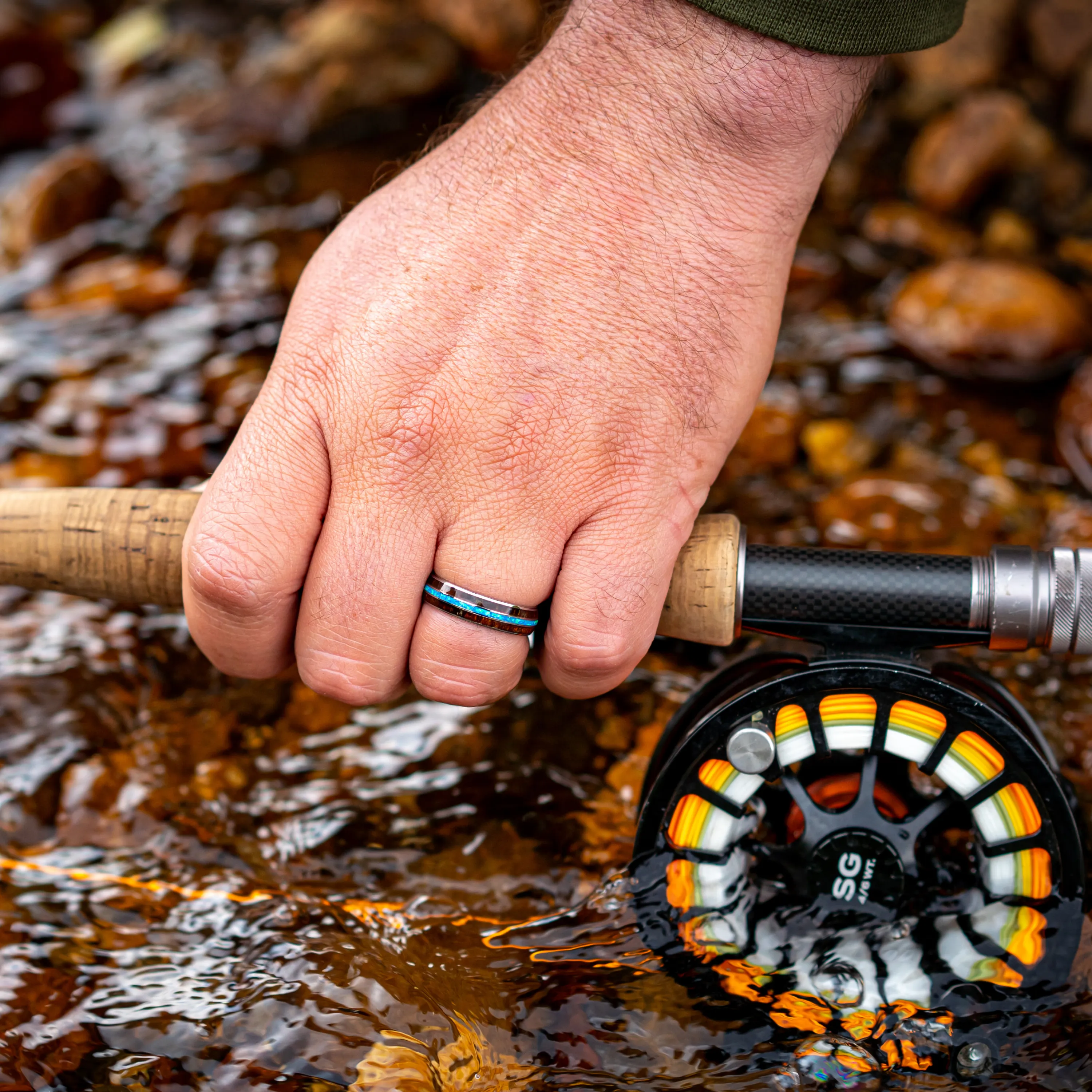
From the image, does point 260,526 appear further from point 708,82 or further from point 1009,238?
point 1009,238

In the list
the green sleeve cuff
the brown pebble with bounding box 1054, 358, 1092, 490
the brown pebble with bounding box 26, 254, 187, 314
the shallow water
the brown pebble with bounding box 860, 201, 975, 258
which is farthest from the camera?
the brown pebble with bounding box 860, 201, 975, 258

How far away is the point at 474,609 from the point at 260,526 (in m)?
0.29

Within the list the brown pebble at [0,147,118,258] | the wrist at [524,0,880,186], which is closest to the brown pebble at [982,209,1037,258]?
the wrist at [524,0,880,186]

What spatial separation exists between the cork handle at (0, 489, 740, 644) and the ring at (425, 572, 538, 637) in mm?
219

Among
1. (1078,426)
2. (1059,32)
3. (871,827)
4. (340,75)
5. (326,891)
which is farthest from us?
(340,75)

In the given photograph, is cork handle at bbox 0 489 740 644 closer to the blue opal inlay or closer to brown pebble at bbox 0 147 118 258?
the blue opal inlay

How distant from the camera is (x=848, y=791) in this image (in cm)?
158

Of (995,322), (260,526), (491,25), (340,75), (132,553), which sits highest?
(491,25)

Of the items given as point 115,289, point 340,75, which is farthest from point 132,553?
point 340,75

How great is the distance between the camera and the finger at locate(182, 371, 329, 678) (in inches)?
54.4

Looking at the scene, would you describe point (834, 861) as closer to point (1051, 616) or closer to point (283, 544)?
point (1051, 616)

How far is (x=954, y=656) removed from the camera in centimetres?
169

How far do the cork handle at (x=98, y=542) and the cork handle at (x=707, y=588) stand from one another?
0.70 metres

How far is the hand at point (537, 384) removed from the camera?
1383 mm
